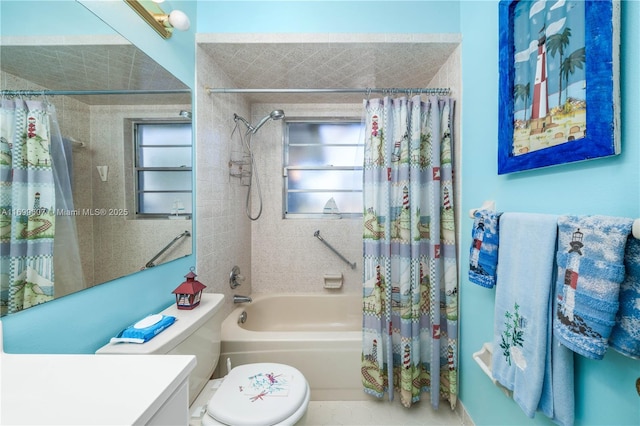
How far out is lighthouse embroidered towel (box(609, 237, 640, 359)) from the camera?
568mm

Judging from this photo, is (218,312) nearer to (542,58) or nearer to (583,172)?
(583,172)

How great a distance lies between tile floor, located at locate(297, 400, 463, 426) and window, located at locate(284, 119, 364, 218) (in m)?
1.47

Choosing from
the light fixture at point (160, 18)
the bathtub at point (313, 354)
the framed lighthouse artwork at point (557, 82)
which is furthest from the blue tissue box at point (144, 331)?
the framed lighthouse artwork at point (557, 82)

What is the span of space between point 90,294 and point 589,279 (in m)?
1.47

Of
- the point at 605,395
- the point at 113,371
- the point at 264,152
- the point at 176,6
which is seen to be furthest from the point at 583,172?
the point at 264,152

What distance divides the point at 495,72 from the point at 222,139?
1.59m

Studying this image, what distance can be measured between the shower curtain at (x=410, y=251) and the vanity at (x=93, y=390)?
1.16m

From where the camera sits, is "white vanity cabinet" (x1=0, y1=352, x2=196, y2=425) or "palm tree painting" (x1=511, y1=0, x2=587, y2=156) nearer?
"white vanity cabinet" (x1=0, y1=352, x2=196, y2=425)

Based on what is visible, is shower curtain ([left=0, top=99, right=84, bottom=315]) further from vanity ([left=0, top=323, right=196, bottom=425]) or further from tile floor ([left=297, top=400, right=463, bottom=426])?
tile floor ([left=297, top=400, right=463, bottom=426])

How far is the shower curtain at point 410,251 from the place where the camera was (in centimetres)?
147

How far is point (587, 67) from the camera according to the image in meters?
0.69

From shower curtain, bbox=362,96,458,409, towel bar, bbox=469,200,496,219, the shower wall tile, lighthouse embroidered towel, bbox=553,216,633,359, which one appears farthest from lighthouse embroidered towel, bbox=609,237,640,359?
the shower wall tile

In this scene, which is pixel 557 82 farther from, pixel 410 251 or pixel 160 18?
pixel 160 18

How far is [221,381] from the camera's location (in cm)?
121
